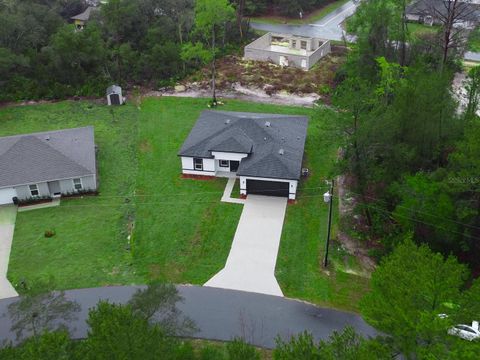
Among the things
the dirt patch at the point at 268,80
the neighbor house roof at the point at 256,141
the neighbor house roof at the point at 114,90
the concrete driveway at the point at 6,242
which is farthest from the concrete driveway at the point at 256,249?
the neighbor house roof at the point at 114,90

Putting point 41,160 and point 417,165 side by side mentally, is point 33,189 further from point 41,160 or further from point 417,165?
point 417,165

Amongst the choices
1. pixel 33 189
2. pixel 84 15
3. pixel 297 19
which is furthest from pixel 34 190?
pixel 297 19

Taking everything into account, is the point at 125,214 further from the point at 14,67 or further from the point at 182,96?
the point at 14,67

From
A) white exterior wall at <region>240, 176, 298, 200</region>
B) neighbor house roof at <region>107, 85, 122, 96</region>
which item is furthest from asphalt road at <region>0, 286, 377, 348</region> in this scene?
neighbor house roof at <region>107, 85, 122, 96</region>

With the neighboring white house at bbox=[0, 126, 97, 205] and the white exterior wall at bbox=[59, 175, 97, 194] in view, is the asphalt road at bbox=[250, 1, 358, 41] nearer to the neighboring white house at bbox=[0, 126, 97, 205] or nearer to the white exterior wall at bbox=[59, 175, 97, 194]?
the neighboring white house at bbox=[0, 126, 97, 205]

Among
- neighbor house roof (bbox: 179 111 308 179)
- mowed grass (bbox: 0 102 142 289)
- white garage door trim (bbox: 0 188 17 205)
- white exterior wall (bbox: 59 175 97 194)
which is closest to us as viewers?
mowed grass (bbox: 0 102 142 289)

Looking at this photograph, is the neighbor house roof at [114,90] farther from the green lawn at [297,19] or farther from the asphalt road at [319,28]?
the green lawn at [297,19]

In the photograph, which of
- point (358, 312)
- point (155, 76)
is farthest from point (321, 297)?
point (155, 76)
